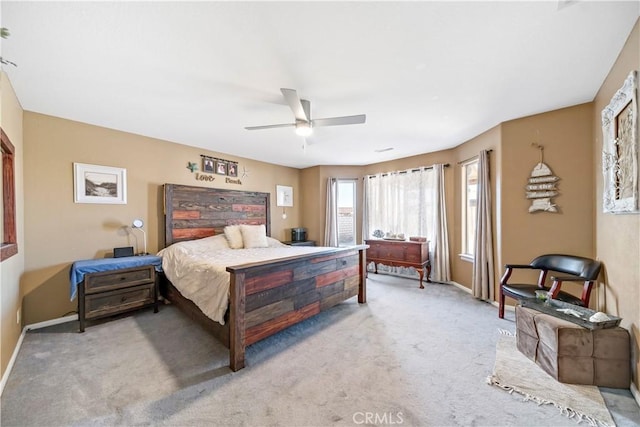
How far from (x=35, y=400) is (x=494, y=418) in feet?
10.2

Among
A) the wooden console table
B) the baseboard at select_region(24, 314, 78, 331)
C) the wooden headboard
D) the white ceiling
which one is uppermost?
the white ceiling

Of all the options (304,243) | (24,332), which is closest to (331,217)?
(304,243)

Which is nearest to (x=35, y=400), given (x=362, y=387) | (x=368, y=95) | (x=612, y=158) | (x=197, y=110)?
(x=362, y=387)

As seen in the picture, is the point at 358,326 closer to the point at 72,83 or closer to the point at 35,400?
the point at 35,400

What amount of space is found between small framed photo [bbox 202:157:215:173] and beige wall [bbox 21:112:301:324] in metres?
0.52

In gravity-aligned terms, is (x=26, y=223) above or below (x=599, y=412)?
above

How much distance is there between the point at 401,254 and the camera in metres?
4.75

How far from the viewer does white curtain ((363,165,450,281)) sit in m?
4.69

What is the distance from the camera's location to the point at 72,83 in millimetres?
2297

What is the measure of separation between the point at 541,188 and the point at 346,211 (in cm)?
364

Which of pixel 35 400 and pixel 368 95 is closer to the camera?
pixel 35 400

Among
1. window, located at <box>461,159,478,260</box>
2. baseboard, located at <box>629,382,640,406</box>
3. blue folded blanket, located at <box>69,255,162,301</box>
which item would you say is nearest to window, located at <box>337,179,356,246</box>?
window, located at <box>461,159,478,260</box>

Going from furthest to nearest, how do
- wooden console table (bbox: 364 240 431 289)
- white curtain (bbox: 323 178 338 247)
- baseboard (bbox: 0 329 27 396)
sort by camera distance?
white curtain (bbox: 323 178 338 247), wooden console table (bbox: 364 240 431 289), baseboard (bbox: 0 329 27 396)

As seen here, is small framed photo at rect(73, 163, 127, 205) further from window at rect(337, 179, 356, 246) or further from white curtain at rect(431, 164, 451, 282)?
white curtain at rect(431, 164, 451, 282)
